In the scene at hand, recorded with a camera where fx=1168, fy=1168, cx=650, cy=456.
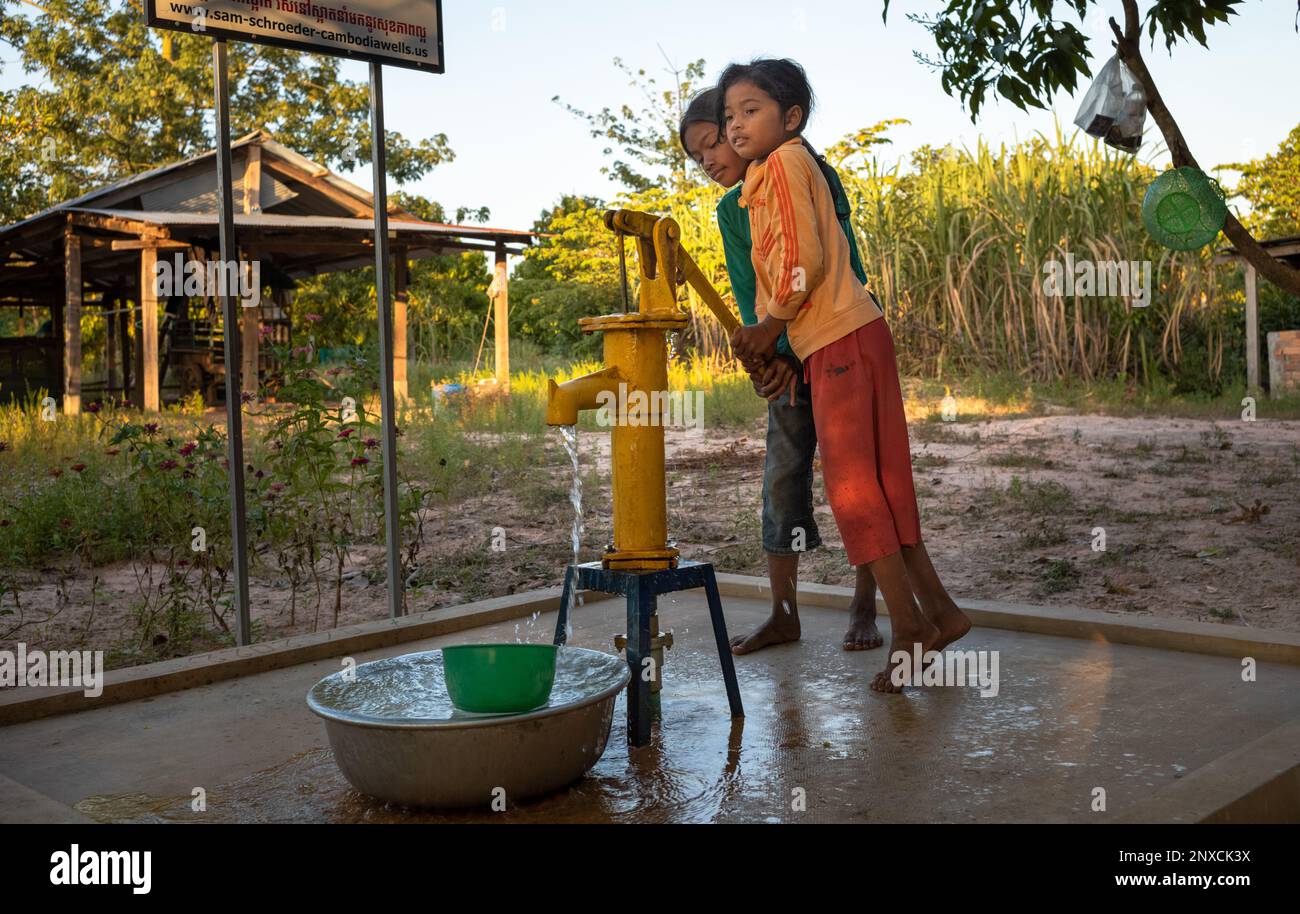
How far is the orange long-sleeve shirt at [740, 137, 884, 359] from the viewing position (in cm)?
265

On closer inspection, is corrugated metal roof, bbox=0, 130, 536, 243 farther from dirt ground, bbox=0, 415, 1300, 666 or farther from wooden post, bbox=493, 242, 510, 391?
dirt ground, bbox=0, 415, 1300, 666

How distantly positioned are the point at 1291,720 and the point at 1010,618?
1050 mm

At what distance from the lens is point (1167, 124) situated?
165 inches

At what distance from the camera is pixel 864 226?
11.4m

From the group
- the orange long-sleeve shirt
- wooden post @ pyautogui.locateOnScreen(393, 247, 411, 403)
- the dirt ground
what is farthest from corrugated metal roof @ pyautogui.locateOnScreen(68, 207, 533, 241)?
the orange long-sleeve shirt

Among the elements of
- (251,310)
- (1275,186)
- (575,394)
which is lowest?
(575,394)

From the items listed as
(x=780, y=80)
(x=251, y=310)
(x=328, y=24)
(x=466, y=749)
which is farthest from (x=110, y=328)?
(x=466, y=749)

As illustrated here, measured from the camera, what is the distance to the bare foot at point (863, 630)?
3262 mm

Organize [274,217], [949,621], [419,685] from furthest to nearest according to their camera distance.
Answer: [274,217]
[949,621]
[419,685]

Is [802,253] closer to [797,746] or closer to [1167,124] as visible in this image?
[797,746]

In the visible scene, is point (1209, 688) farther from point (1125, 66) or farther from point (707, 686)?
point (1125, 66)

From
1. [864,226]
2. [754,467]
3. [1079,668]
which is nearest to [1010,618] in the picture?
[1079,668]

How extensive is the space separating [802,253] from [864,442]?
47 cm

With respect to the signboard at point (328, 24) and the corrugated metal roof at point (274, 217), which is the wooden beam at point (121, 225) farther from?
the signboard at point (328, 24)
